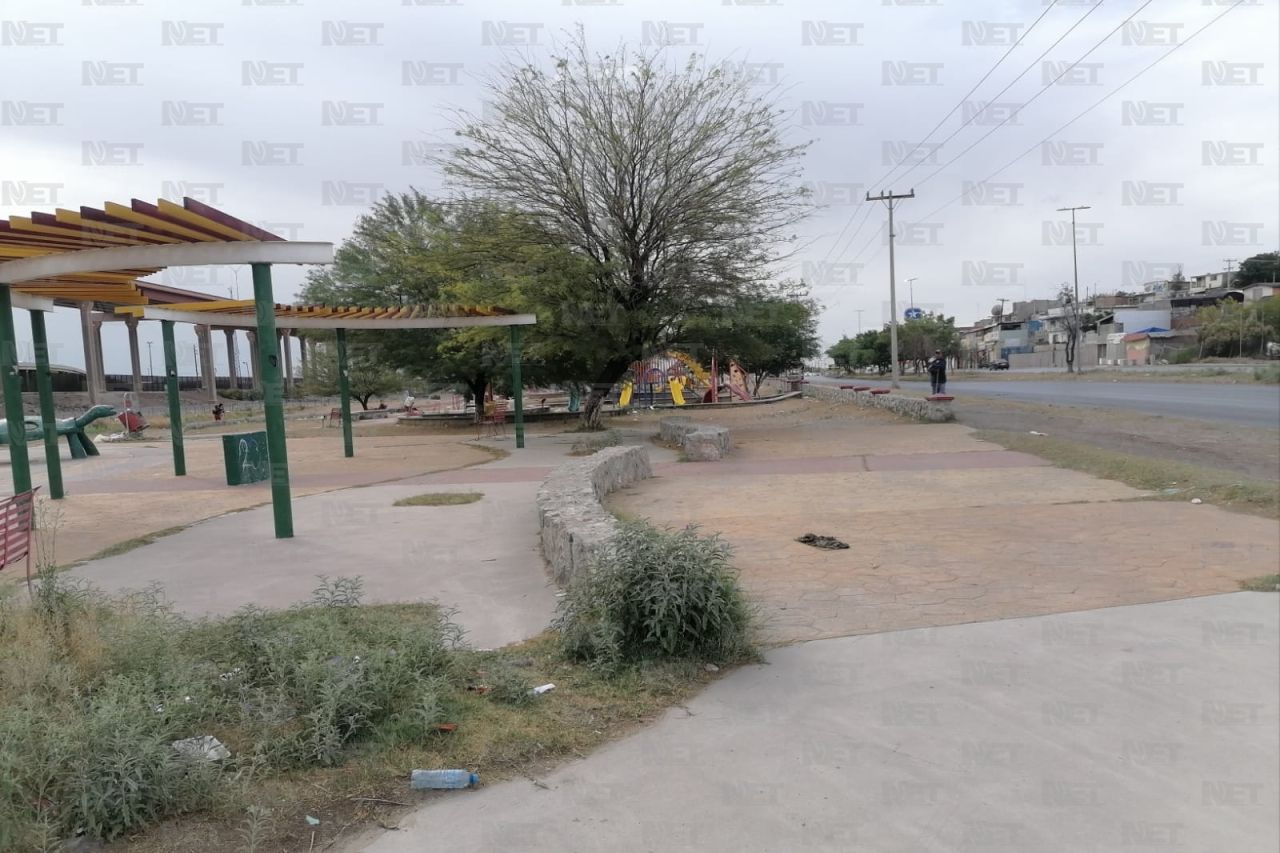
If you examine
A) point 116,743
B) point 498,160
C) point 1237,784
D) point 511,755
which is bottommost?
point 1237,784

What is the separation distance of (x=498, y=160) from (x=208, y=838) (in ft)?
59.0

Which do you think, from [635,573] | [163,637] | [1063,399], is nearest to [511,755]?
[635,573]

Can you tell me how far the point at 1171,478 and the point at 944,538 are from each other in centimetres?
476

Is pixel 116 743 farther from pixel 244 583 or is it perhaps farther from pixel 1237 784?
pixel 1237 784

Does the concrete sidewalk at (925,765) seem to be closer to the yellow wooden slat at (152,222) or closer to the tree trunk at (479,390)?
the yellow wooden slat at (152,222)

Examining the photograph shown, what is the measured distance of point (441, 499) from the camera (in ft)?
35.1

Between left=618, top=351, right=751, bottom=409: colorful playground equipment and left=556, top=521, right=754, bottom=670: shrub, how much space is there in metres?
29.4

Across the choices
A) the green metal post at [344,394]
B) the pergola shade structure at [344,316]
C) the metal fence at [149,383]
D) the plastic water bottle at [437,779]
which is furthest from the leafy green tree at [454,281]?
the metal fence at [149,383]

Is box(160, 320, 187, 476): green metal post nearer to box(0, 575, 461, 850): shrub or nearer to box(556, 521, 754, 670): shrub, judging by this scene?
box(0, 575, 461, 850): shrub

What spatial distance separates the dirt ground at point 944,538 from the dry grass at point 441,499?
203 cm

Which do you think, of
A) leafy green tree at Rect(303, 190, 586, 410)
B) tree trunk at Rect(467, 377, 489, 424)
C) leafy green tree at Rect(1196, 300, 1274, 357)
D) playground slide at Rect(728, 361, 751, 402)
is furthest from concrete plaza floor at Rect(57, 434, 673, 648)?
leafy green tree at Rect(1196, 300, 1274, 357)

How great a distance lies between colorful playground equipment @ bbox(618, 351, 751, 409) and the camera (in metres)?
37.0

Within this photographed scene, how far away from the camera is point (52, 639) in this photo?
3.99 metres

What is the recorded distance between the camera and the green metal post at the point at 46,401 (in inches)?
434
